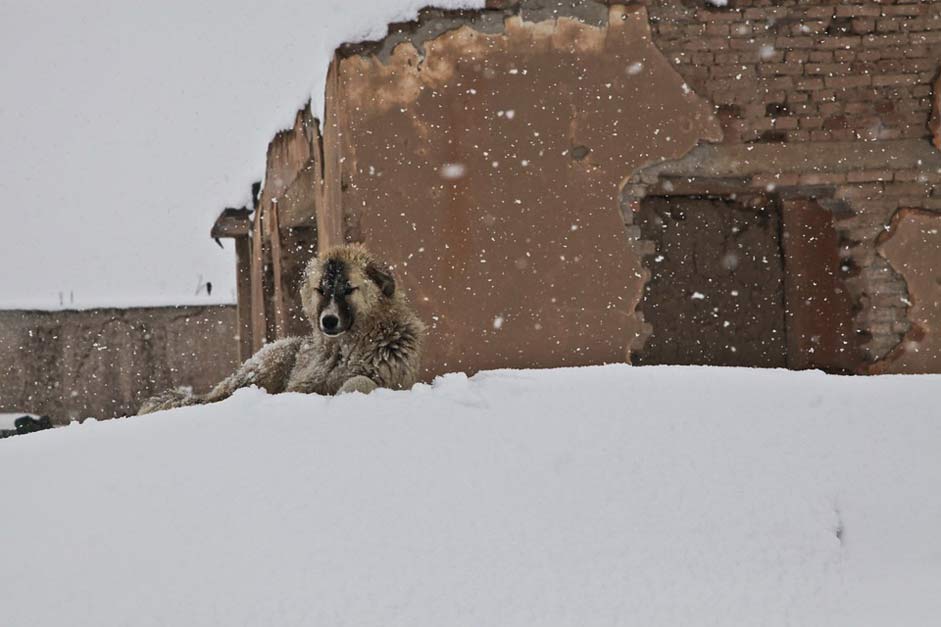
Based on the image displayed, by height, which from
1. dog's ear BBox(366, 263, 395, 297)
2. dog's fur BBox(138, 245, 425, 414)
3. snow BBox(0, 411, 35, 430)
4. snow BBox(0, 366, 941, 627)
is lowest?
snow BBox(0, 411, 35, 430)

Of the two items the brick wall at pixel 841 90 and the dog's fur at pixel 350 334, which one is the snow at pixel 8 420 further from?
the brick wall at pixel 841 90

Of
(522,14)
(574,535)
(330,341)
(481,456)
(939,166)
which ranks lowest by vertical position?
(574,535)

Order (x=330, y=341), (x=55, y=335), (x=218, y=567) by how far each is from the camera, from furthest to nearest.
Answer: (x=55, y=335), (x=330, y=341), (x=218, y=567)

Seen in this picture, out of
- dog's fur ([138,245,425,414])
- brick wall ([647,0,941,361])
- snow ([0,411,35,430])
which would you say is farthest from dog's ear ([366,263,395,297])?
snow ([0,411,35,430])

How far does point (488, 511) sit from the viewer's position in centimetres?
286

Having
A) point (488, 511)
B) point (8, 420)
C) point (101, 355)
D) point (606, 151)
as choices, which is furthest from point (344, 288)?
point (101, 355)

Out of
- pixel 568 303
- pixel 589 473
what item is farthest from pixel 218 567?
pixel 568 303

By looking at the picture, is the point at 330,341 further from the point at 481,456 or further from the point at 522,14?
the point at 522,14

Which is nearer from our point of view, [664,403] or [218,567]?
[218,567]

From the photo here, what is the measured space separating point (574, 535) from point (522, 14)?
5113 mm

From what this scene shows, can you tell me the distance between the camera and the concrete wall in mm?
22234

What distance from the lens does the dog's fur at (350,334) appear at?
193 inches

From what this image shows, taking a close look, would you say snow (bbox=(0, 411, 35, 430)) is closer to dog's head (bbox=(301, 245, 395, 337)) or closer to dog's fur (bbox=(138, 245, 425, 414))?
dog's fur (bbox=(138, 245, 425, 414))

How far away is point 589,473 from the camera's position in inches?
119
